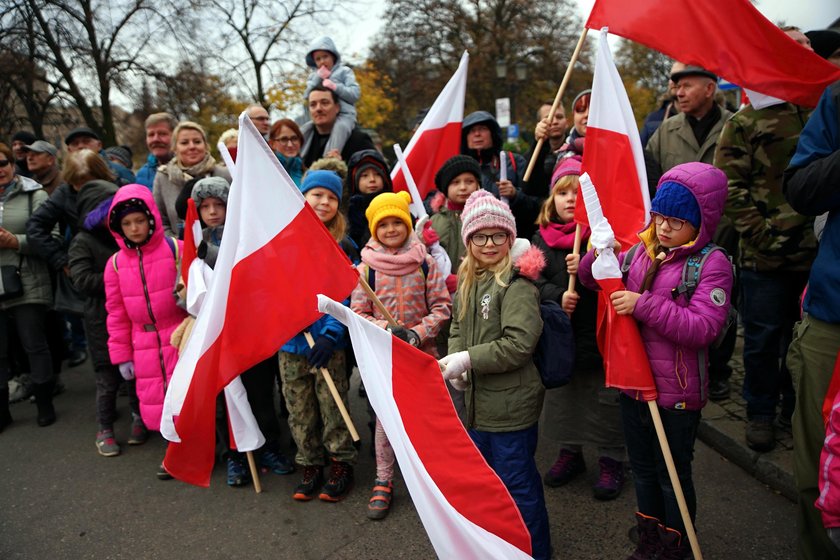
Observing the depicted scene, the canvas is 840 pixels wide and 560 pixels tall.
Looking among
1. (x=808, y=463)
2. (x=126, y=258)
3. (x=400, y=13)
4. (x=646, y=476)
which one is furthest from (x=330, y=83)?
(x=400, y=13)

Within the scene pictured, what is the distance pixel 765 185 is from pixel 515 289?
1659 millimetres

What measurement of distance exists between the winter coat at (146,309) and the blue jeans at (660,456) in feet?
9.70

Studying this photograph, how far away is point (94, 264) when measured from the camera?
432 centimetres

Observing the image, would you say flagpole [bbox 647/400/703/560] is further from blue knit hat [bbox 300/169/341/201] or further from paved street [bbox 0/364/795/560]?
blue knit hat [bbox 300/169/341/201]

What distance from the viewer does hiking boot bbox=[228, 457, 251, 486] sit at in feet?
12.3

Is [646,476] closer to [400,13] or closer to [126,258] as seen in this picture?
[126,258]

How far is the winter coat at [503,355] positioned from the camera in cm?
261

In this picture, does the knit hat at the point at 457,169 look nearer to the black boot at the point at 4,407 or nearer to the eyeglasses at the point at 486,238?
the eyeglasses at the point at 486,238

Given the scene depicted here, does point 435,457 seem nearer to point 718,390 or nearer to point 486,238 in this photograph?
point 486,238

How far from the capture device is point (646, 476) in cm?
265

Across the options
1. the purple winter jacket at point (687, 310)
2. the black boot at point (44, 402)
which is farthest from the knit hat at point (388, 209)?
the black boot at point (44, 402)

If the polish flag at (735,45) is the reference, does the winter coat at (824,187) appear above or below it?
below

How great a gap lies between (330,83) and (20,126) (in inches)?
602

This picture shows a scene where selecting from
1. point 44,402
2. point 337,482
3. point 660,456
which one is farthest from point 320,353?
point 44,402
